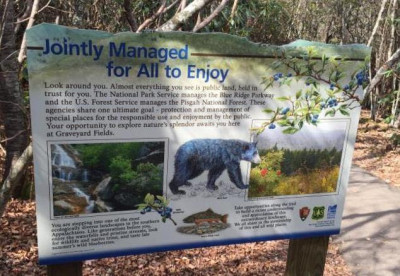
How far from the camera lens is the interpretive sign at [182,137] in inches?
59.2

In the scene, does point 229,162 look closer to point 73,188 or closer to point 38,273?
point 73,188

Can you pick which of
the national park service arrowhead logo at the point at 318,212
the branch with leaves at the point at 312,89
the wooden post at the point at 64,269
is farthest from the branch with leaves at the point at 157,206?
the national park service arrowhead logo at the point at 318,212

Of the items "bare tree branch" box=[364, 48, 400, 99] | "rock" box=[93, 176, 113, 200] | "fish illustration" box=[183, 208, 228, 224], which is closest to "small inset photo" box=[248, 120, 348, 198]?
"fish illustration" box=[183, 208, 228, 224]

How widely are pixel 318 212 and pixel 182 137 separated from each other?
0.85 metres

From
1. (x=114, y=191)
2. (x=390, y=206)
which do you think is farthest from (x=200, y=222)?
(x=390, y=206)

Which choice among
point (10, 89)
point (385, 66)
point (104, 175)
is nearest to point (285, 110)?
point (104, 175)

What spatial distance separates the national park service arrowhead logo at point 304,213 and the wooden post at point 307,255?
0.75 ft

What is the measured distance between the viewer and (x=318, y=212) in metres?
2.05

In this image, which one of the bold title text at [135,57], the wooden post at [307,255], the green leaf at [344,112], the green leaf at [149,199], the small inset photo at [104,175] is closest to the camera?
the bold title text at [135,57]

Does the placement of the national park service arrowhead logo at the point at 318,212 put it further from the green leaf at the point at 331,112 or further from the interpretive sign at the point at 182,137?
the green leaf at the point at 331,112

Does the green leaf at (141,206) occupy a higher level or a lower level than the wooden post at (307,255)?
higher

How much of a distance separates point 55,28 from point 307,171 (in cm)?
127

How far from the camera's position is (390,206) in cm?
471

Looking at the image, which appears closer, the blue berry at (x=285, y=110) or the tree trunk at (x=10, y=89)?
the blue berry at (x=285, y=110)
